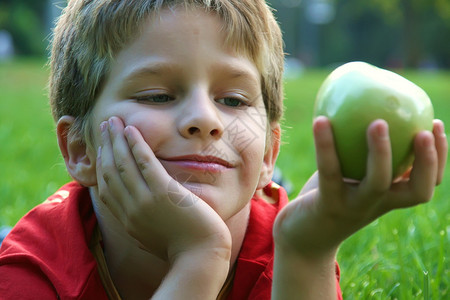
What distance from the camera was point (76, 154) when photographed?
1.91 metres

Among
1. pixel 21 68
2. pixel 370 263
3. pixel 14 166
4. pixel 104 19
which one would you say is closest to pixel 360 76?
pixel 104 19

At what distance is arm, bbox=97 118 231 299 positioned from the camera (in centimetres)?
147

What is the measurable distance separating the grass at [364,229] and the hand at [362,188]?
0.61m

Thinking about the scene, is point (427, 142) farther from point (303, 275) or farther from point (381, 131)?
point (303, 275)

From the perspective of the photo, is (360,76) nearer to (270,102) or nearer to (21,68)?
(270,102)

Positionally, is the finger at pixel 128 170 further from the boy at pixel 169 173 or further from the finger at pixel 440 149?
the finger at pixel 440 149

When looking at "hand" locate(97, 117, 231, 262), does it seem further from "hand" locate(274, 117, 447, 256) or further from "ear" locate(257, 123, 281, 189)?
"ear" locate(257, 123, 281, 189)

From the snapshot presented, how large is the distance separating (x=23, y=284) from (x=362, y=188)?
1025mm

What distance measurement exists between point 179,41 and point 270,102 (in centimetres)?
47

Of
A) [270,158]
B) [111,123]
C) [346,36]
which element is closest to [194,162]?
[111,123]

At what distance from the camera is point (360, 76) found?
1229mm

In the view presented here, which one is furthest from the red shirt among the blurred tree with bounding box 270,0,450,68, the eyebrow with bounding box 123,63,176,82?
the blurred tree with bounding box 270,0,450,68

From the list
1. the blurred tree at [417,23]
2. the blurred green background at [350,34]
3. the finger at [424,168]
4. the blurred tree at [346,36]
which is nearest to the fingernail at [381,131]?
the finger at [424,168]

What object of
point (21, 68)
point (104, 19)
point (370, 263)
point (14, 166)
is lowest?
point (21, 68)
